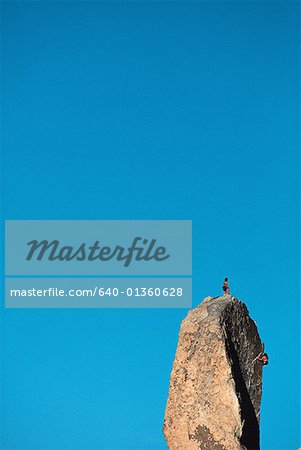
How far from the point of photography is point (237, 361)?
20.5 metres

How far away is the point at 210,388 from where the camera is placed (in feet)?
63.5

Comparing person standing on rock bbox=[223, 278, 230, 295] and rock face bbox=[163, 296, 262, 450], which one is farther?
person standing on rock bbox=[223, 278, 230, 295]

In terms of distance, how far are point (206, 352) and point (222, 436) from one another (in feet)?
6.20

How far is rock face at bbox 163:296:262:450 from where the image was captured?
62.7ft

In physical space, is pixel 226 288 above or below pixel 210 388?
A: above

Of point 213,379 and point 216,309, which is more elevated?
point 216,309

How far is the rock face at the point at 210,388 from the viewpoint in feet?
62.7

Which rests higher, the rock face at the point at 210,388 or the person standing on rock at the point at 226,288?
the person standing on rock at the point at 226,288

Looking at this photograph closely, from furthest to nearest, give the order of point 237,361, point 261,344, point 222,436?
point 261,344, point 237,361, point 222,436

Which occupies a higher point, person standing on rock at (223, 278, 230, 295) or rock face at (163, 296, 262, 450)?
person standing on rock at (223, 278, 230, 295)

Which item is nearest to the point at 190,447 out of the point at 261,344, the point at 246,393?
the point at 246,393

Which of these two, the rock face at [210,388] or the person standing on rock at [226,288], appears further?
the person standing on rock at [226,288]

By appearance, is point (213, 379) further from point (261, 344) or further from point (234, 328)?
point (261, 344)

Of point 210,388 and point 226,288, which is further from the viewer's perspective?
point 226,288
